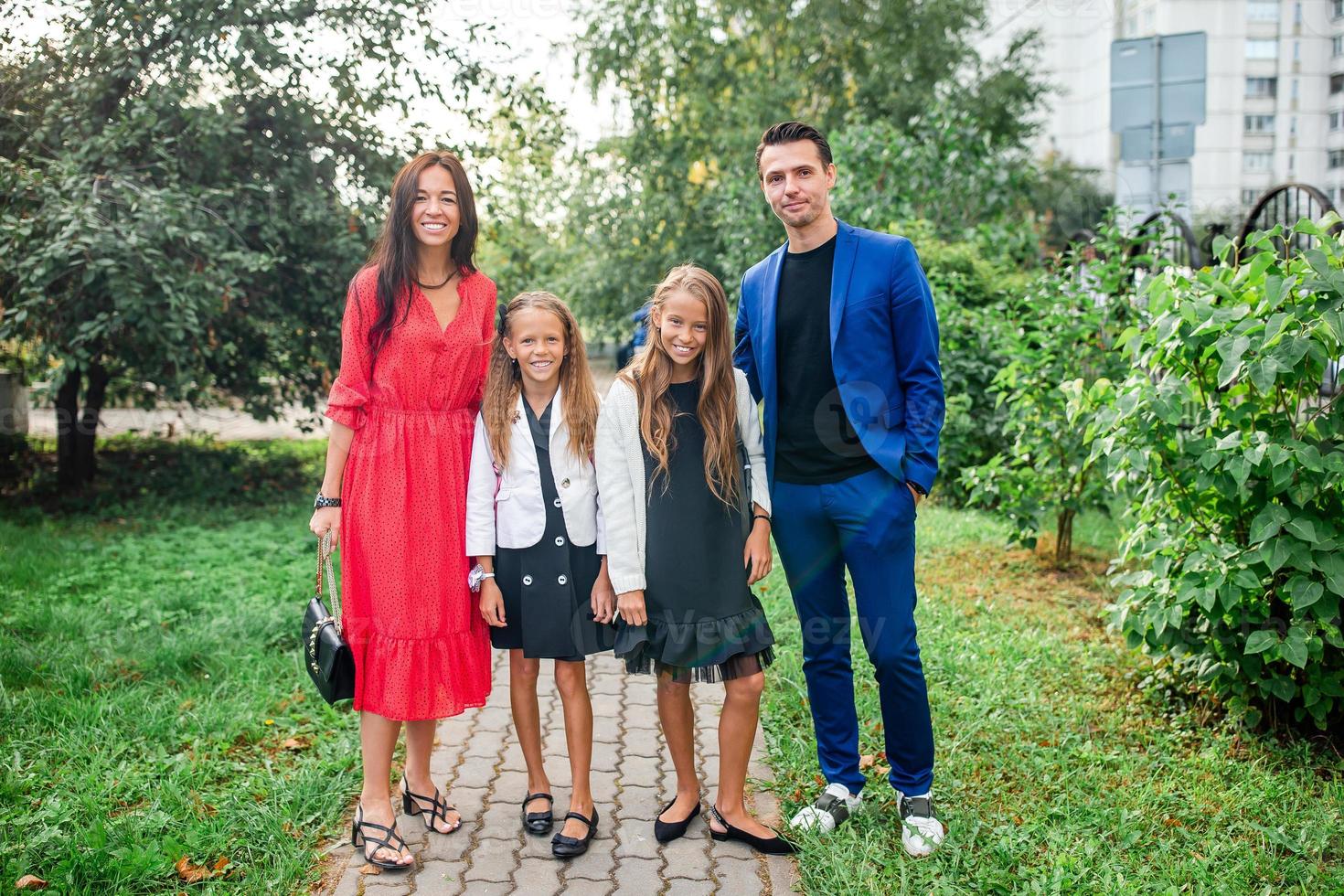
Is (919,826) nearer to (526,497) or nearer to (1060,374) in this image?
(526,497)

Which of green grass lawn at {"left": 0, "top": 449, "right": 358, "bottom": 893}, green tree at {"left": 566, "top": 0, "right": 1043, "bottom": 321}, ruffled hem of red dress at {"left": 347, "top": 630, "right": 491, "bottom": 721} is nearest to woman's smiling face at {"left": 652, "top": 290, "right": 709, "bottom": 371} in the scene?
ruffled hem of red dress at {"left": 347, "top": 630, "right": 491, "bottom": 721}

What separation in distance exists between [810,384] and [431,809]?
1839mm

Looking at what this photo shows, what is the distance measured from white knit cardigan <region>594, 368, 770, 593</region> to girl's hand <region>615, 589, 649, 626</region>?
2 cm

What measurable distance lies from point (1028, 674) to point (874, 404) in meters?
2.08

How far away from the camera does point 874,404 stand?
3.03 m

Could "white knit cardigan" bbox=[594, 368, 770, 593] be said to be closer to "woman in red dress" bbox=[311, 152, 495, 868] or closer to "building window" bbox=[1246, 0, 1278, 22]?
"woman in red dress" bbox=[311, 152, 495, 868]

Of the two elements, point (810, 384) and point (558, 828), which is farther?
point (558, 828)

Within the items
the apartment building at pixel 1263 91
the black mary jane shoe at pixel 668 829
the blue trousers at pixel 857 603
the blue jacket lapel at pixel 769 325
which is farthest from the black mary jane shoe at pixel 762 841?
the apartment building at pixel 1263 91

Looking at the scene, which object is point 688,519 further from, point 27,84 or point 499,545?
point 27,84

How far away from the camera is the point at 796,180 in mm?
2994

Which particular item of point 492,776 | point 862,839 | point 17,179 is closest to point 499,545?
point 492,776

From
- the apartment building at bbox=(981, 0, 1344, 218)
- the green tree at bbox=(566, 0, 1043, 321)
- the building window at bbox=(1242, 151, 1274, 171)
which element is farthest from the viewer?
the building window at bbox=(1242, 151, 1274, 171)

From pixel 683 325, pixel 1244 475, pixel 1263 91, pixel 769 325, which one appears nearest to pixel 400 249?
pixel 683 325

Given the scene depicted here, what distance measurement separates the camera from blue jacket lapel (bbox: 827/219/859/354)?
9.91 ft
